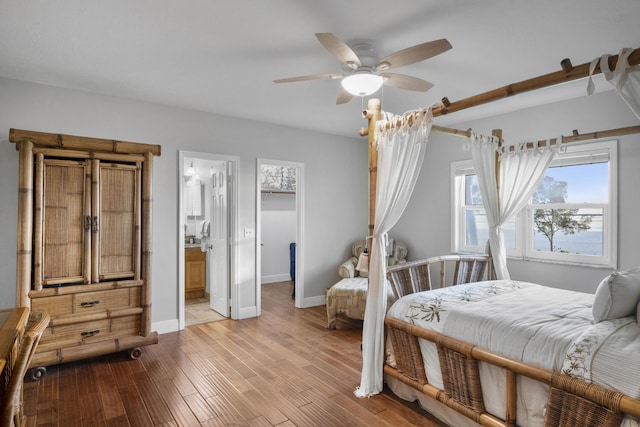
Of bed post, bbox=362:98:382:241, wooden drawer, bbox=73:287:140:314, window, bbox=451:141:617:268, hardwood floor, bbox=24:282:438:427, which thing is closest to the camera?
hardwood floor, bbox=24:282:438:427

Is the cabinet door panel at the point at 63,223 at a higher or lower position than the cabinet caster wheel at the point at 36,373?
higher

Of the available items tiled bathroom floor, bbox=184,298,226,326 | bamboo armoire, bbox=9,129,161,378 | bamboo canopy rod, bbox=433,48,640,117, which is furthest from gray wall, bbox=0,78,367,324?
bamboo canopy rod, bbox=433,48,640,117

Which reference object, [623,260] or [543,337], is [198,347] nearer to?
[543,337]

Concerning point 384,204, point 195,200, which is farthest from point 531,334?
point 195,200

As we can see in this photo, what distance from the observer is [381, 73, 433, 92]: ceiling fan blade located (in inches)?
99.2

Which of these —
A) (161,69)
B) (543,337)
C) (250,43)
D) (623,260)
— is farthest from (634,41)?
(161,69)

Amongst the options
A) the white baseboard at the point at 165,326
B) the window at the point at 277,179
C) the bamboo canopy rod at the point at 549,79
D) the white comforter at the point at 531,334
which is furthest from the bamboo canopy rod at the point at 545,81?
the window at the point at 277,179

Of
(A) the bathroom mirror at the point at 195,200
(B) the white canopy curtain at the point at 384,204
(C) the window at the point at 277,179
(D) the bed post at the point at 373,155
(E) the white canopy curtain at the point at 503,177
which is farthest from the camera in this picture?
(C) the window at the point at 277,179

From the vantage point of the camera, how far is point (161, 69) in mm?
2998

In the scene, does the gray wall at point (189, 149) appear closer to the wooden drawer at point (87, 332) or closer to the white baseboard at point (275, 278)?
the wooden drawer at point (87, 332)

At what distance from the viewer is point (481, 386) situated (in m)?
2.02

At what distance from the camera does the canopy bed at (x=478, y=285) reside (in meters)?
1.58

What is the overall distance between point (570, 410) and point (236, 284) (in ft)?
12.1

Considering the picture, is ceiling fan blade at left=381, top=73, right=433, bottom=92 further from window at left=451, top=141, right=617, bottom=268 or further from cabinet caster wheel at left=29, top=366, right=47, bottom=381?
cabinet caster wheel at left=29, top=366, right=47, bottom=381
